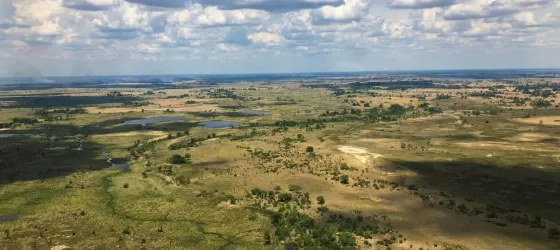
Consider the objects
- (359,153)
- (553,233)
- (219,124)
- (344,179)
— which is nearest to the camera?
(553,233)

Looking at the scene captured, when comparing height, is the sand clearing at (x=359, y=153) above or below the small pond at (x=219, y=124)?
above

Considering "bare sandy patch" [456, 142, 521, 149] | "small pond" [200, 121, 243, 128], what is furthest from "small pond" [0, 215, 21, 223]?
"small pond" [200, 121, 243, 128]

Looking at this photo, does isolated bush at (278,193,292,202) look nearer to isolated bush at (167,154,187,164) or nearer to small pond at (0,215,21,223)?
isolated bush at (167,154,187,164)

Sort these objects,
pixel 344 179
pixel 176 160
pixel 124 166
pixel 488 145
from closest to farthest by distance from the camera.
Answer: pixel 344 179
pixel 124 166
pixel 176 160
pixel 488 145

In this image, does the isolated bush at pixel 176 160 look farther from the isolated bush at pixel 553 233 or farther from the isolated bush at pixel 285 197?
the isolated bush at pixel 553 233

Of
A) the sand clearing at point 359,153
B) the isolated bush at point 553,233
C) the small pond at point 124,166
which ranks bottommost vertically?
the small pond at point 124,166

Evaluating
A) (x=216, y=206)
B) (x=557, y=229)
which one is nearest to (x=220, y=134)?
(x=216, y=206)

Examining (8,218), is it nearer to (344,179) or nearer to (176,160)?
(176,160)

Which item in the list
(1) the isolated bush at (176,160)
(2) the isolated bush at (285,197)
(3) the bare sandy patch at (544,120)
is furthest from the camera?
(3) the bare sandy patch at (544,120)

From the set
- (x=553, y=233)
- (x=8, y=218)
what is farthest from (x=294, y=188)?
(x=8, y=218)

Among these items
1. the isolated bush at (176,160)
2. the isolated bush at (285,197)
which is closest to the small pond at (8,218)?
the isolated bush at (176,160)

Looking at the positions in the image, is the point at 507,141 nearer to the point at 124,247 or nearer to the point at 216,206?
the point at 216,206

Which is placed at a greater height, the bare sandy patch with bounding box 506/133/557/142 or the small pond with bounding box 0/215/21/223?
the small pond with bounding box 0/215/21/223
